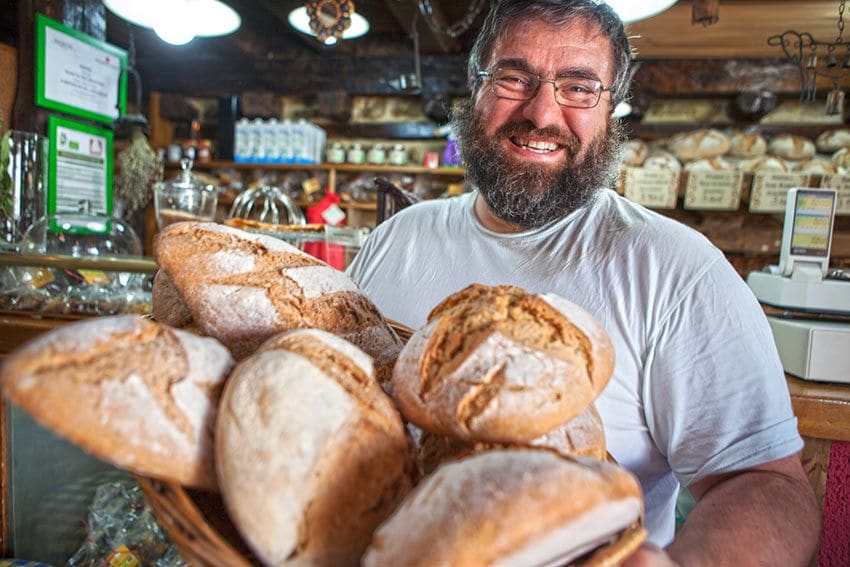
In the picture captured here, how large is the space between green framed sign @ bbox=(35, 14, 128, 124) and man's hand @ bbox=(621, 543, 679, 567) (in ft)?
11.0

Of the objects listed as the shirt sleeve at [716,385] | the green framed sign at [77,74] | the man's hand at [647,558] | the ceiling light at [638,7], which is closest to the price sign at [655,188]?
the ceiling light at [638,7]

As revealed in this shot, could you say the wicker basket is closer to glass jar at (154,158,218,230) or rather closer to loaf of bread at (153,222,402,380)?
loaf of bread at (153,222,402,380)

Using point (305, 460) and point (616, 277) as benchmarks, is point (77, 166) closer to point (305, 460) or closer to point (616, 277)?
point (616, 277)

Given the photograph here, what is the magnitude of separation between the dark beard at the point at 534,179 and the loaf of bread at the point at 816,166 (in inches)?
133

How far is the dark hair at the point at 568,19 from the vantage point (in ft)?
4.19

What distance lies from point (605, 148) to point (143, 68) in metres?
5.83

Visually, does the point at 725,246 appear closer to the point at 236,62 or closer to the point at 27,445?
the point at 27,445

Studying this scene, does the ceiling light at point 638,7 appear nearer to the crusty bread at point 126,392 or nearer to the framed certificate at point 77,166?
the crusty bread at point 126,392

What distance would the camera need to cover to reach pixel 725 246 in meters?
3.47

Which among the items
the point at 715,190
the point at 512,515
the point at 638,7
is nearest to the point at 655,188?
the point at 715,190

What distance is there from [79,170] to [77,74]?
52 cm

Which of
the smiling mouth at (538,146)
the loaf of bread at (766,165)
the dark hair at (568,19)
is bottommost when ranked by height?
the smiling mouth at (538,146)

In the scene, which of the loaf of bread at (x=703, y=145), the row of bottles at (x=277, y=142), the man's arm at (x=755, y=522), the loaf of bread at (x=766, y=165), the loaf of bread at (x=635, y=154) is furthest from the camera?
the row of bottles at (x=277, y=142)

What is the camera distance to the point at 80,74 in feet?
10.1
